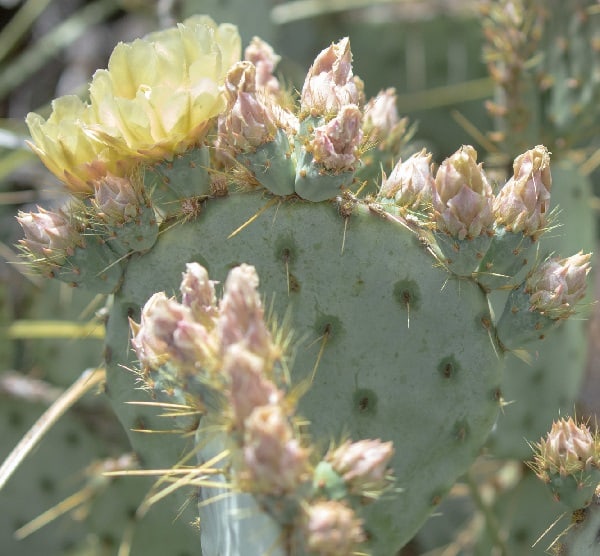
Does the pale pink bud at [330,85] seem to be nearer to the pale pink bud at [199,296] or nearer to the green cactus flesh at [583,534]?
the pale pink bud at [199,296]

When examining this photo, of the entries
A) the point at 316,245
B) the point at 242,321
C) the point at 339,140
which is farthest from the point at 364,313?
the point at 242,321

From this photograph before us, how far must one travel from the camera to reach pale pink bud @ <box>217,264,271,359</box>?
2.44 ft

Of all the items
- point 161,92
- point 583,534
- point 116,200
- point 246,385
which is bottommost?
point 583,534

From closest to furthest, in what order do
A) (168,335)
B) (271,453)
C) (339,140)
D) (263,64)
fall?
1. (271,453)
2. (168,335)
3. (339,140)
4. (263,64)

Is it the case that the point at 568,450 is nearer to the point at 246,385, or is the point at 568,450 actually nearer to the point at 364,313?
the point at 364,313

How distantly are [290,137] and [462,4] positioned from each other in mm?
1686

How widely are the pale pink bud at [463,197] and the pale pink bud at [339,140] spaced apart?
0.29ft

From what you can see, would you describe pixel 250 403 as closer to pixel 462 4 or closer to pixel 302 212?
pixel 302 212

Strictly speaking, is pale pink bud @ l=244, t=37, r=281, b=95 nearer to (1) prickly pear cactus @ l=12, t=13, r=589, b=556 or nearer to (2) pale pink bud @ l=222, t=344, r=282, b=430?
(1) prickly pear cactus @ l=12, t=13, r=589, b=556

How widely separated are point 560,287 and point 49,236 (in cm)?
54

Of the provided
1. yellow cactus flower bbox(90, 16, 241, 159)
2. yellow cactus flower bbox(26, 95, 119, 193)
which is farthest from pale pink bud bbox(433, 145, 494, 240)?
yellow cactus flower bbox(26, 95, 119, 193)

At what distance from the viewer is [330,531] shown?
2.29ft

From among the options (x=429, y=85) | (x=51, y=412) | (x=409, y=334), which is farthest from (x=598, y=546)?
(x=429, y=85)

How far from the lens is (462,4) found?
253 cm
